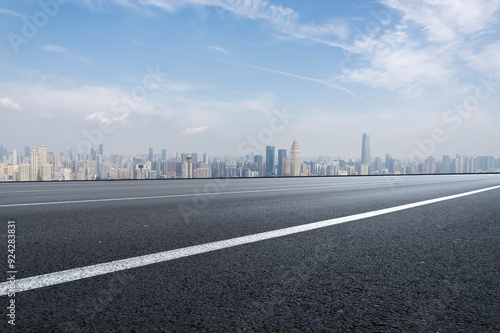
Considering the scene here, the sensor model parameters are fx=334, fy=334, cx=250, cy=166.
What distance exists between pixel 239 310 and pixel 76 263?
5.28ft

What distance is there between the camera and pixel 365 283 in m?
2.28

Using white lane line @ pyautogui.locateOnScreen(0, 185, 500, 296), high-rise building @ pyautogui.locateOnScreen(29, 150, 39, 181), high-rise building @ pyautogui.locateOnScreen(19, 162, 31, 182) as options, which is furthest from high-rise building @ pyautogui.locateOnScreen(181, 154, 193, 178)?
white lane line @ pyautogui.locateOnScreen(0, 185, 500, 296)

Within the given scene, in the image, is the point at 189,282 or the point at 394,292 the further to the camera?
the point at 189,282

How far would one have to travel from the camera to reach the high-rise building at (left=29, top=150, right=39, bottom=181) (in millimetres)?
15058

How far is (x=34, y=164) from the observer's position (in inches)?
621

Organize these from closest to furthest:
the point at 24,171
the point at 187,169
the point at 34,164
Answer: the point at 24,171 → the point at 34,164 → the point at 187,169

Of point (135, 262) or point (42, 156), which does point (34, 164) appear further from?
point (135, 262)

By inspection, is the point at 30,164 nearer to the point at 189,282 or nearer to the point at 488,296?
the point at 189,282

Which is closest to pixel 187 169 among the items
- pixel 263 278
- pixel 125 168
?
pixel 125 168

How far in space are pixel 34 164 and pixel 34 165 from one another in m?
0.12

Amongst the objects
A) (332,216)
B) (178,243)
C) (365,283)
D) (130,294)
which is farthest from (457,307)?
(332,216)

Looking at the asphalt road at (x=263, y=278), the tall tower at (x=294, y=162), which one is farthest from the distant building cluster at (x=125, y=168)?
the asphalt road at (x=263, y=278)

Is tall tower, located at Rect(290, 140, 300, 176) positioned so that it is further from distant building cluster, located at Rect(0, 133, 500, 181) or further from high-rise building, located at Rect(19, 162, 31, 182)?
high-rise building, located at Rect(19, 162, 31, 182)

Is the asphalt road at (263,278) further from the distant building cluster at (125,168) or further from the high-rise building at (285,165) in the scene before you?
the high-rise building at (285,165)
